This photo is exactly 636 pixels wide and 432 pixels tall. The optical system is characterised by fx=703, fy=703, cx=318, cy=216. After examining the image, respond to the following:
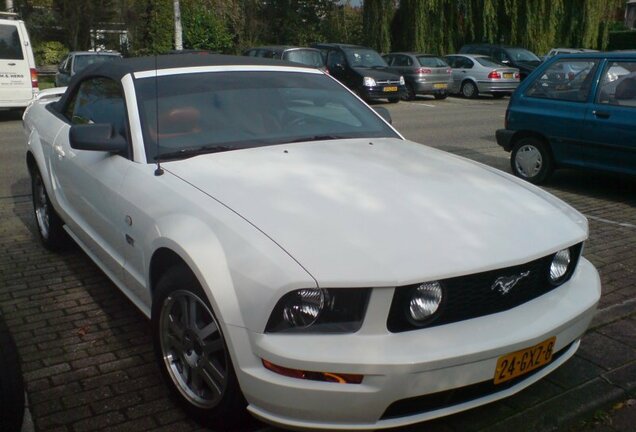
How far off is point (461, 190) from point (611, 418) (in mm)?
1300

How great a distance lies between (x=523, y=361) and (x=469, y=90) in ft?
71.2

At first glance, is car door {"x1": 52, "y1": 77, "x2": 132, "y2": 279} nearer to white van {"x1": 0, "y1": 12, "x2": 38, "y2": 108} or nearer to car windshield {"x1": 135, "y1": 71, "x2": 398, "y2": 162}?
car windshield {"x1": 135, "y1": 71, "x2": 398, "y2": 162}

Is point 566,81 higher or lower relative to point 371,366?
higher

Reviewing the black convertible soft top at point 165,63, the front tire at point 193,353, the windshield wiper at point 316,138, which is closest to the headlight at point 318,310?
the front tire at point 193,353

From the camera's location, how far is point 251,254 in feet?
9.14

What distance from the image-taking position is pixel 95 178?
13.9 ft

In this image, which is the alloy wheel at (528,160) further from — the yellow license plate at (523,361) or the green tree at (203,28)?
the green tree at (203,28)

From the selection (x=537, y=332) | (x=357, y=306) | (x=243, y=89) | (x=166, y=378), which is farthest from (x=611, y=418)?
(x=243, y=89)

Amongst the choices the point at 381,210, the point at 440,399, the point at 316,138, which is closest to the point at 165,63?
the point at 316,138

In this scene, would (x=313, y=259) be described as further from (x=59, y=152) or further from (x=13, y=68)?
(x=13, y=68)

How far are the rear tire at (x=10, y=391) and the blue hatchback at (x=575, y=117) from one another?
21.4 feet

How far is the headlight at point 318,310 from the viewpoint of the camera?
106 inches

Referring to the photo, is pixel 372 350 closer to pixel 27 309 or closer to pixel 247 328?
pixel 247 328

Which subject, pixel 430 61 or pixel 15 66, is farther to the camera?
pixel 430 61
